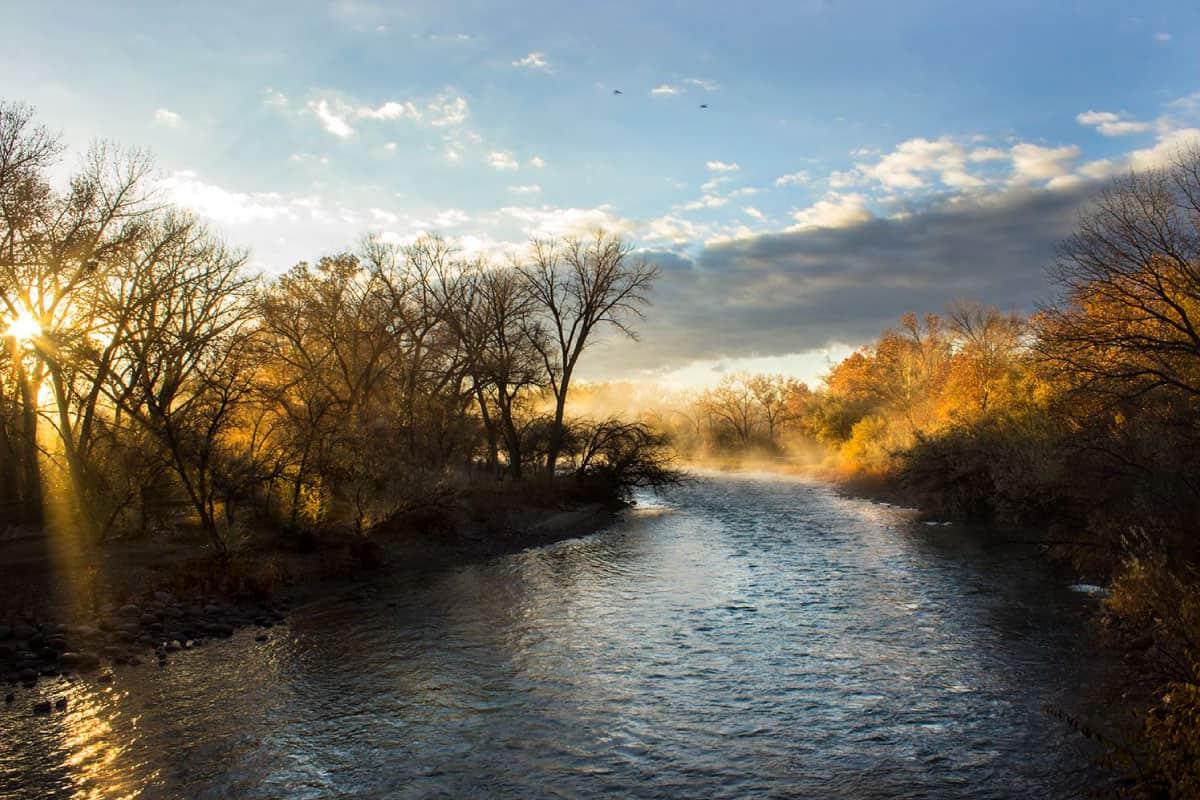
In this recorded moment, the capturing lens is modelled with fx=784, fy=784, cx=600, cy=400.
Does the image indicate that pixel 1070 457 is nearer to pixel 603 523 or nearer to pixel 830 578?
pixel 830 578

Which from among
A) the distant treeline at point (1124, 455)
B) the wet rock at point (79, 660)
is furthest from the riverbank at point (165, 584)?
the distant treeline at point (1124, 455)

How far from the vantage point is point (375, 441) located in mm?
27719

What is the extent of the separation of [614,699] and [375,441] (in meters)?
17.5

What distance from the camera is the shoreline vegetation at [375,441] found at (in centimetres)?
1686

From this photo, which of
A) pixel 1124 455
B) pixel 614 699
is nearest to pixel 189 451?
pixel 614 699

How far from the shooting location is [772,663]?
561 inches

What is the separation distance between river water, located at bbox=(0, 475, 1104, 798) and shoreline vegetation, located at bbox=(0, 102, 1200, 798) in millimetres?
1624

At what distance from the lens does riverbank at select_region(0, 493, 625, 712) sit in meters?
15.2

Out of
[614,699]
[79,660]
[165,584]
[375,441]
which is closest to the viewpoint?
[614,699]

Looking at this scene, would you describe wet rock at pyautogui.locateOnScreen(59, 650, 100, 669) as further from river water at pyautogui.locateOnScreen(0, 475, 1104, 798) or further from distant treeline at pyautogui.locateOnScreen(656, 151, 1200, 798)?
distant treeline at pyautogui.locateOnScreen(656, 151, 1200, 798)

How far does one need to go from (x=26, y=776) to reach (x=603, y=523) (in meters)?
30.0

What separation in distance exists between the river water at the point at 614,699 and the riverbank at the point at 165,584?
114cm

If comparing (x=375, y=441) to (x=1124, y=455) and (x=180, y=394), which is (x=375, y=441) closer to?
(x=180, y=394)

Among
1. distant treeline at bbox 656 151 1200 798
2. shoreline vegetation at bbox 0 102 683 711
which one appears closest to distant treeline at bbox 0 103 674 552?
shoreline vegetation at bbox 0 102 683 711
